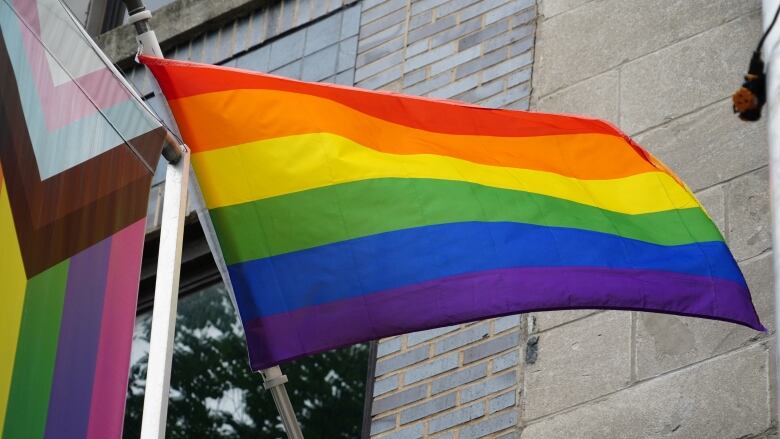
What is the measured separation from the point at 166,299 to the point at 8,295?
749 mm

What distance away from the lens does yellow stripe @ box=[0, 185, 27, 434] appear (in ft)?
13.0

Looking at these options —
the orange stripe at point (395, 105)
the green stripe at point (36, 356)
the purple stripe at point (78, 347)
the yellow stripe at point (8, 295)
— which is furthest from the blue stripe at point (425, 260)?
the yellow stripe at point (8, 295)

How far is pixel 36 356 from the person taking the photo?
4.09 meters

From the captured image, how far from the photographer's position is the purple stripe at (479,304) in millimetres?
5070

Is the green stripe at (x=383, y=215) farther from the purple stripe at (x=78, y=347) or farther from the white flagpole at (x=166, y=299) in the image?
the purple stripe at (x=78, y=347)

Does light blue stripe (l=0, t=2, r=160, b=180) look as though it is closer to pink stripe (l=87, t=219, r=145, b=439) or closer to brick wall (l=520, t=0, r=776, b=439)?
pink stripe (l=87, t=219, r=145, b=439)

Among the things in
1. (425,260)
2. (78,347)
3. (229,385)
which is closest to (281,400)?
(425,260)

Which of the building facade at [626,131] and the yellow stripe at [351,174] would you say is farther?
the building facade at [626,131]

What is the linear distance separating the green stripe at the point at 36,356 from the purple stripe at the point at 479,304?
106 centimetres

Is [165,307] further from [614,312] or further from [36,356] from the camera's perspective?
[614,312]

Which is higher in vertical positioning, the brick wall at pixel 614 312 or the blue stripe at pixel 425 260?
the brick wall at pixel 614 312

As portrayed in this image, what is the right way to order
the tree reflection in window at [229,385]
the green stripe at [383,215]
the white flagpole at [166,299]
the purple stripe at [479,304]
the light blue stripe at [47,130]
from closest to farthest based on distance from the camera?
the light blue stripe at [47,130] < the white flagpole at [166,299] < the purple stripe at [479,304] < the green stripe at [383,215] < the tree reflection in window at [229,385]

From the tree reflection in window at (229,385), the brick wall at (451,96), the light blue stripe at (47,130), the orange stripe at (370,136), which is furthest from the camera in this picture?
the tree reflection in window at (229,385)

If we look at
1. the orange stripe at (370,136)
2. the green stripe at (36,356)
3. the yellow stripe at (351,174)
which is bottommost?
the green stripe at (36,356)
